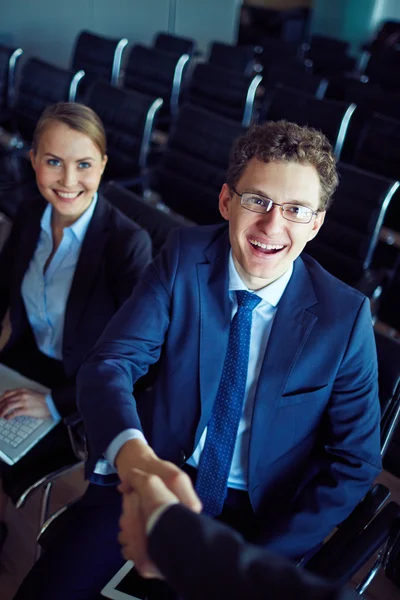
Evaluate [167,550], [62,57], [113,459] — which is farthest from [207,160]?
[62,57]

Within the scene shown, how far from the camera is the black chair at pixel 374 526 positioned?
120 centimetres

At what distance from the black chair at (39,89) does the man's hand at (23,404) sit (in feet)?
8.89

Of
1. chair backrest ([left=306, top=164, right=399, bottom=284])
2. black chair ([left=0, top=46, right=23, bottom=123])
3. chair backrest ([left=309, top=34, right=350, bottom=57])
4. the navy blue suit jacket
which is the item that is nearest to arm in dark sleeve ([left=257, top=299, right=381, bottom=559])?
the navy blue suit jacket

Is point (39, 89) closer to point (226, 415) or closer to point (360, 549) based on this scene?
point (226, 415)

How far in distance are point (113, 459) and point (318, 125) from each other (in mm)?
2804

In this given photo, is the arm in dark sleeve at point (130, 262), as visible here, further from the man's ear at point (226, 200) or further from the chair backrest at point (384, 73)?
the chair backrest at point (384, 73)

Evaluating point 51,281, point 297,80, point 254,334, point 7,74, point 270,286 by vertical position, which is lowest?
point 51,281

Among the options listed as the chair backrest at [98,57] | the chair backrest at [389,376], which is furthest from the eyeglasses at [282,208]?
the chair backrest at [98,57]

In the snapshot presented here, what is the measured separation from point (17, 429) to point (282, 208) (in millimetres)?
897

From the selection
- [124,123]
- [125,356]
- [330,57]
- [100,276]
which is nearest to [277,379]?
[125,356]

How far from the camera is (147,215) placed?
2.03 m

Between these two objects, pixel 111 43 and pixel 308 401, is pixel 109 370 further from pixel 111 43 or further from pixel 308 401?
pixel 111 43

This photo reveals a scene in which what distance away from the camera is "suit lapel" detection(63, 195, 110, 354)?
1811 millimetres

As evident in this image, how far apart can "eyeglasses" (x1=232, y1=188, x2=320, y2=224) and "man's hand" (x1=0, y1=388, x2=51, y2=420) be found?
808 millimetres
